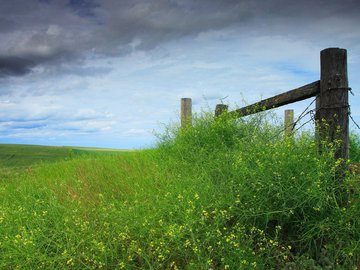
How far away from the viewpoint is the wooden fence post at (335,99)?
6535 millimetres

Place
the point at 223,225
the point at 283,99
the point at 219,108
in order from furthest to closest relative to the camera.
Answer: the point at 219,108 → the point at 283,99 → the point at 223,225

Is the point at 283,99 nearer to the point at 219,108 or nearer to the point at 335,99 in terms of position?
the point at 335,99

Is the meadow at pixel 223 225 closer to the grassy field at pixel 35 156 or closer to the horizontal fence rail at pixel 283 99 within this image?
the horizontal fence rail at pixel 283 99

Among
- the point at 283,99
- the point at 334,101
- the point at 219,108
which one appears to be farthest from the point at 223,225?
the point at 219,108

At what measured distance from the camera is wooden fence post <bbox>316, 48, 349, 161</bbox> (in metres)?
6.54

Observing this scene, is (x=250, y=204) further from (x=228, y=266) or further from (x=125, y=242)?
(x=125, y=242)

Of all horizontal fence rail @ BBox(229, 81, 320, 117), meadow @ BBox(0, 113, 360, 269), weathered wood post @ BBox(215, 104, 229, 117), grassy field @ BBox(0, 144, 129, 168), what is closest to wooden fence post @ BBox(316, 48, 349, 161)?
meadow @ BBox(0, 113, 360, 269)

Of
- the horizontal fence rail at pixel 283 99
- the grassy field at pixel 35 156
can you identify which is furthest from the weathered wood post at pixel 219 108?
the grassy field at pixel 35 156

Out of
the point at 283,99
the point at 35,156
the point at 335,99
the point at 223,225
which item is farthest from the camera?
the point at 35,156

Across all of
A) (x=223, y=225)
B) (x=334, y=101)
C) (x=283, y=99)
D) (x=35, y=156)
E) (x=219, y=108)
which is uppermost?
(x=219, y=108)

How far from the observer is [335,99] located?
261 inches

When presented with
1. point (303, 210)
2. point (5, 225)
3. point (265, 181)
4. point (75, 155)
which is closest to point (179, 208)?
point (265, 181)

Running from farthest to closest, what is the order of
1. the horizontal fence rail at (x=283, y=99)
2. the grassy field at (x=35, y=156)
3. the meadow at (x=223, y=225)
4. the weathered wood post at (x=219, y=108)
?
the grassy field at (x=35, y=156)
the weathered wood post at (x=219, y=108)
the horizontal fence rail at (x=283, y=99)
the meadow at (x=223, y=225)

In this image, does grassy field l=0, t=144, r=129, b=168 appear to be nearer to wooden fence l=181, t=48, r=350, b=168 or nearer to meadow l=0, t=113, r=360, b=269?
meadow l=0, t=113, r=360, b=269
